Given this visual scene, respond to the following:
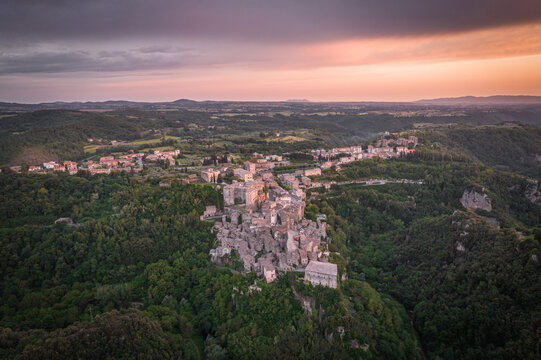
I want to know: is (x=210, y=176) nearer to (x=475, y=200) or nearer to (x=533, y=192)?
(x=475, y=200)

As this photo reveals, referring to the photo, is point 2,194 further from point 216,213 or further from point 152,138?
point 152,138

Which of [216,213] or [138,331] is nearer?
[138,331]

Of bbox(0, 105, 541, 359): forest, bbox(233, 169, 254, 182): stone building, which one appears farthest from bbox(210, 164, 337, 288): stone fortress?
bbox(233, 169, 254, 182): stone building

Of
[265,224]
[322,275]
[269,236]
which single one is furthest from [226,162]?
[322,275]

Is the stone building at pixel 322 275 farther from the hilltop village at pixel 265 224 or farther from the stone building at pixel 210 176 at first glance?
the stone building at pixel 210 176

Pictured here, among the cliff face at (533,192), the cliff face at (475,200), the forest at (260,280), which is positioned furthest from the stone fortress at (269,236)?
the cliff face at (533,192)

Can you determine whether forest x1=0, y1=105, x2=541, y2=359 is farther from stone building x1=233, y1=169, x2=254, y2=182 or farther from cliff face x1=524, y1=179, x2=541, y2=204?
stone building x1=233, y1=169, x2=254, y2=182

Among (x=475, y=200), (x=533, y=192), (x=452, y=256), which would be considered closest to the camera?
(x=452, y=256)

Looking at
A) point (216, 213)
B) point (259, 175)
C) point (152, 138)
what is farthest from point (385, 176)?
point (152, 138)
